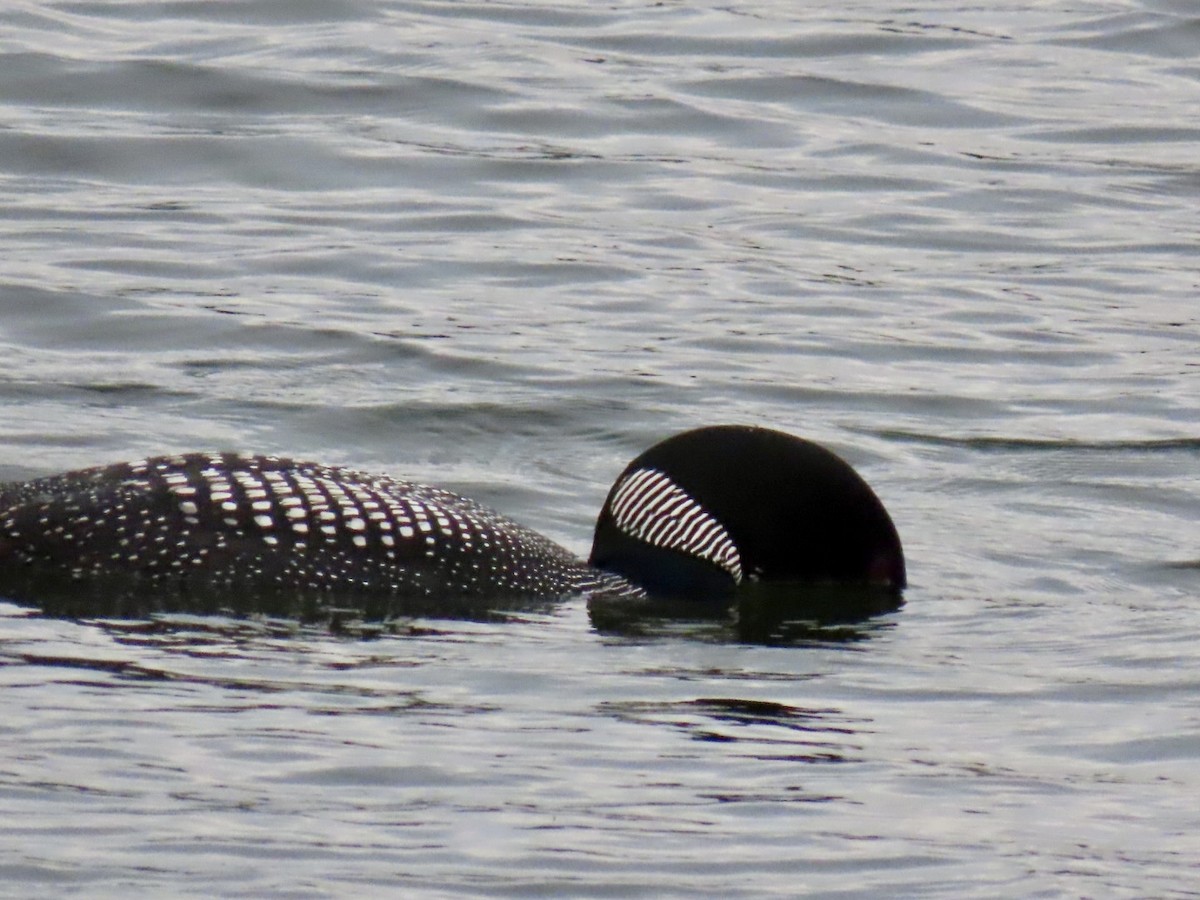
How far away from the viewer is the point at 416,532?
23.0 feet

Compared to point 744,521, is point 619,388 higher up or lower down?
lower down

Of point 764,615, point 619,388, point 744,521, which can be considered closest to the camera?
point 764,615

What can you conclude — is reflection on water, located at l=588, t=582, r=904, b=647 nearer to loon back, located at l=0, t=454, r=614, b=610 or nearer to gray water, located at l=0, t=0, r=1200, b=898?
gray water, located at l=0, t=0, r=1200, b=898

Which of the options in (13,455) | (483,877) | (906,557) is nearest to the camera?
(483,877)

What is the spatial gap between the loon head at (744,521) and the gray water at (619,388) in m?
0.28

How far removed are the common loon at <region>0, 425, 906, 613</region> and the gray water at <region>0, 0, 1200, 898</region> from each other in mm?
234

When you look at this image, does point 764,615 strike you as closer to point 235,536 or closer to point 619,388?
point 235,536

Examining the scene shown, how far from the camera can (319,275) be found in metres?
11.5

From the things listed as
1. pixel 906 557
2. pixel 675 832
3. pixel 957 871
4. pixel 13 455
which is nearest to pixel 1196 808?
pixel 957 871

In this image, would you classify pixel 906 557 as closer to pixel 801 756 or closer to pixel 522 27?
pixel 801 756

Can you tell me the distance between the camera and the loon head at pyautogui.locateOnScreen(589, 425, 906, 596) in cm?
745

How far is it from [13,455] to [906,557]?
2836 millimetres

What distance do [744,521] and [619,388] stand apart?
245 cm

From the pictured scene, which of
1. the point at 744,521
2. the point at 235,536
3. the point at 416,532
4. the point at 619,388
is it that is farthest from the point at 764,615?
the point at 619,388
